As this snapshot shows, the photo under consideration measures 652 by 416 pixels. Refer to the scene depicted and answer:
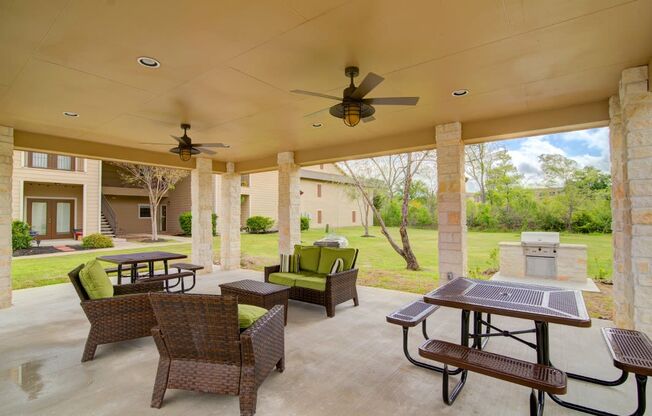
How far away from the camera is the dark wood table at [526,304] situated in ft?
7.46

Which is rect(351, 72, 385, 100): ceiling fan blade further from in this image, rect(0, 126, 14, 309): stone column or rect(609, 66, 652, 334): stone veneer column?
rect(0, 126, 14, 309): stone column

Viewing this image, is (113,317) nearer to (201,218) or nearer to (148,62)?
(148,62)

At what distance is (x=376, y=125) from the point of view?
5523 millimetres

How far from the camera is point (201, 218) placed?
823 cm

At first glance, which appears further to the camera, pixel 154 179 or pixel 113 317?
pixel 154 179

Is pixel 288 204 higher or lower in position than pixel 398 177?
lower

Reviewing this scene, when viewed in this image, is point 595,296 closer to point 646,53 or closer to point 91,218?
point 646,53

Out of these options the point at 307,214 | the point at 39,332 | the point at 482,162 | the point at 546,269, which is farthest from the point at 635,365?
the point at 307,214

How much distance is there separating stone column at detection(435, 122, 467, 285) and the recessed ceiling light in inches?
168

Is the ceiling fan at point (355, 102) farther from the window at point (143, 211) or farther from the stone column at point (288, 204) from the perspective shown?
the window at point (143, 211)

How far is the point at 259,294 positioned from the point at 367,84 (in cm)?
278

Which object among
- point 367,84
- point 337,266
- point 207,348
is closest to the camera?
point 207,348

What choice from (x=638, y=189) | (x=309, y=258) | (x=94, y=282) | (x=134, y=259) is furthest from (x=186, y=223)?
(x=638, y=189)

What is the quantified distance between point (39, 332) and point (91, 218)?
493 inches
